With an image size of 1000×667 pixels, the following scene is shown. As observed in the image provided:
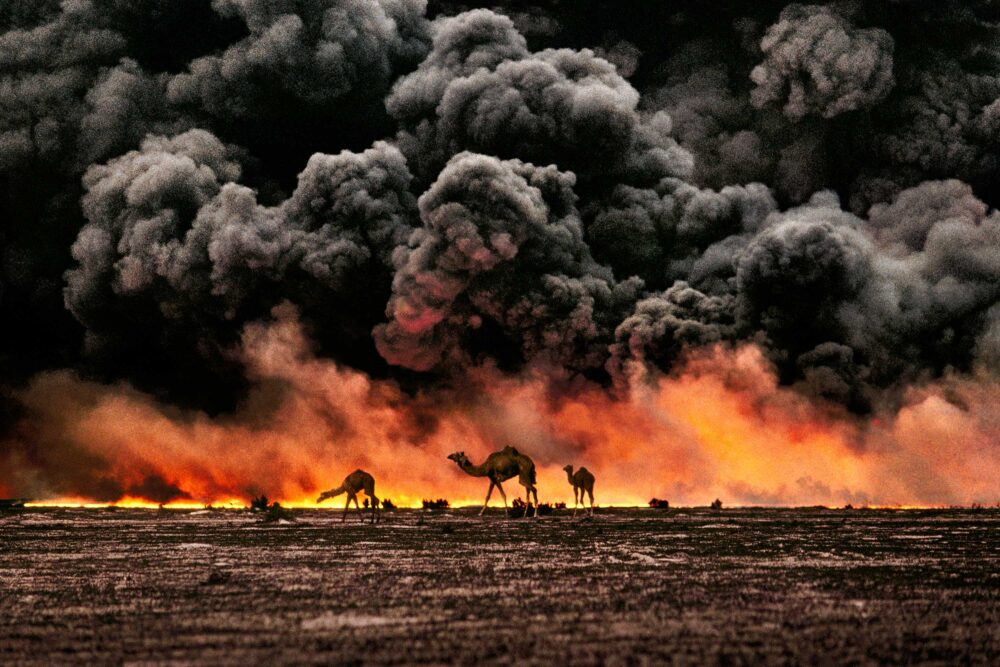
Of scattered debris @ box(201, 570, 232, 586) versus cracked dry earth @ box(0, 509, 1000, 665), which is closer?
cracked dry earth @ box(0, 509, 1000, 665)

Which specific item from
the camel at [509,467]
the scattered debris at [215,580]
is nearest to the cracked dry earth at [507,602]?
the scattered debris at [215,580]

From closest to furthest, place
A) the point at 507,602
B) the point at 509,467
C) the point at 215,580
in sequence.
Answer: the point at 507,602
the point at 215,580
the point at 509,467

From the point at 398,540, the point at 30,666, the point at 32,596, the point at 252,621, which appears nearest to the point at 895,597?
the point at 252,621

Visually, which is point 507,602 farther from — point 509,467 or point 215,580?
point 509,467

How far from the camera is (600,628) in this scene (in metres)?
11.7

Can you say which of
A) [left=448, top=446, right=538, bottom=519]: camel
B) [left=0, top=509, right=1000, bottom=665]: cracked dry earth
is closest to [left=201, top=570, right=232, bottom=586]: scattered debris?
[left=0, top=509, right=1000, bottom=665]: cracked dry earth

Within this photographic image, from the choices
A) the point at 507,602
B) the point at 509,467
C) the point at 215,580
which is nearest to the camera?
the point at 507,602

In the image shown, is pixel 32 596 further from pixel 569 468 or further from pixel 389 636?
pixel 569 468

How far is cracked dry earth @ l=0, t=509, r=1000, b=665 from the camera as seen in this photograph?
1047 cm

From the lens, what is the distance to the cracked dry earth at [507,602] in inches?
412

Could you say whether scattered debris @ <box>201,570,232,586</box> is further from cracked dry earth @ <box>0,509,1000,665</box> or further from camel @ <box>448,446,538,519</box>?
camel @ <box>448,446,538,519</box>

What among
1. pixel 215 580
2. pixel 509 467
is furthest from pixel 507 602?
pixel 509 467

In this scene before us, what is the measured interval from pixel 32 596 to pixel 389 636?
684 centimetres

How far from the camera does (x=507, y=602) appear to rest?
45.8ft
